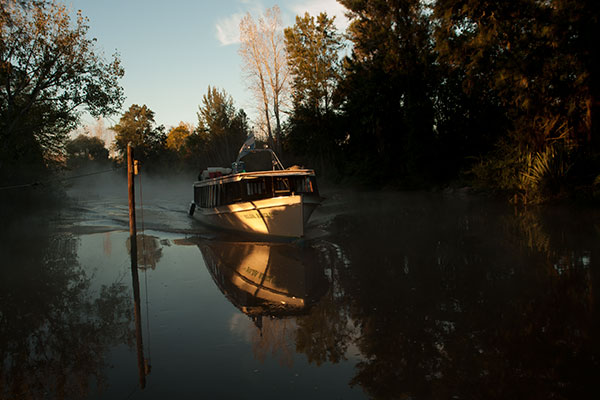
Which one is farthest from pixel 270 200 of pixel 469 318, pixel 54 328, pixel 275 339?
pixel 469 318

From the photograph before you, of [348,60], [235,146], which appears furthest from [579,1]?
[235,146]

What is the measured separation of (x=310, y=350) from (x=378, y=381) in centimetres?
125

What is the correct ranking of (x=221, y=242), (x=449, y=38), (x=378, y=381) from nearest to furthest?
(x=378, y=381) → (x=221, y=242) → (x=449, y=38)

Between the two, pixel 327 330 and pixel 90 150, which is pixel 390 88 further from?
pixel 90 150

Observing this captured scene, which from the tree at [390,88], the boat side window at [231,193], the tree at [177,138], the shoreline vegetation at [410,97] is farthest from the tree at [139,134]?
the boat side window at [231,193]

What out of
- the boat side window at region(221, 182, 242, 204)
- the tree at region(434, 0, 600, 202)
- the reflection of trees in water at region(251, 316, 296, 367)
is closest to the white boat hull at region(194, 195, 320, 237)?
the boat side window at region(221, 182, 242, 204)

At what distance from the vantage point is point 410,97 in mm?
36750

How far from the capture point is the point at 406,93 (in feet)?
122

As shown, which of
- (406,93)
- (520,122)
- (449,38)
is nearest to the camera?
(520,122)

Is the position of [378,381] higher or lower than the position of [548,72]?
lower

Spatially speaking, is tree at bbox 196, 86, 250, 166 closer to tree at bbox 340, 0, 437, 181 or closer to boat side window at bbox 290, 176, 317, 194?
tree at bbox 340, 0, 437, 181

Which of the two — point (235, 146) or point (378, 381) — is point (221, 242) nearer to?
point (378, 381)

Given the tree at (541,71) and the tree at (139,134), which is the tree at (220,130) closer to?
the tree at (139,134)

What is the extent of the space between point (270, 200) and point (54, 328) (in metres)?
9.96
